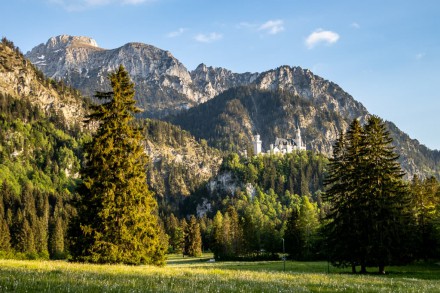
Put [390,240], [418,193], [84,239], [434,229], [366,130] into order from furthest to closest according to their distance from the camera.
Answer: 1. [418,193]
2. [434,229]
3. [366,130]
4. [390,240]
5. [84,239]

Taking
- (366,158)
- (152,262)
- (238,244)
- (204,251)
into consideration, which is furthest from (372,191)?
(204,251)

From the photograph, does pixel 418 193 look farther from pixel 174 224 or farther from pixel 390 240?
pixel 174 224

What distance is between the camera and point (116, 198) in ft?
111

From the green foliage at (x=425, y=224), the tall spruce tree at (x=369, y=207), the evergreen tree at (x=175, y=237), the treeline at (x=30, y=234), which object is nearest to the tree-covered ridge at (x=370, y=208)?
the tall spruce tree at (x=369, y=207)

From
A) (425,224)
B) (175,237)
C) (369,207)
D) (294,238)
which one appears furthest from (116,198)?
(175,237)

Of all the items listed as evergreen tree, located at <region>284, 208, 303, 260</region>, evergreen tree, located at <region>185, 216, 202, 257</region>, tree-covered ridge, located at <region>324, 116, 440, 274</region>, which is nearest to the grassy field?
tree-covered ridge, located at <region>324, 116, 440, 274</region>

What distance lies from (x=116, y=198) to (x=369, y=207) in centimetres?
2749

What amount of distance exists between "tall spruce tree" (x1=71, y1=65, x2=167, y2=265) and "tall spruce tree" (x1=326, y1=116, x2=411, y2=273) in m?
21.2

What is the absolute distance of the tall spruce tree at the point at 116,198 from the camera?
32.2 meters

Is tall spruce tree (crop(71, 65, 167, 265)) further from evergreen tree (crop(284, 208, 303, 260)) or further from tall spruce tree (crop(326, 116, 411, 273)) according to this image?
evergreen tree (crop(284, 208, 303, 260))

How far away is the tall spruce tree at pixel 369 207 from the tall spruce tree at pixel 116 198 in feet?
69.5

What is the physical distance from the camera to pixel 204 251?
18412 cm

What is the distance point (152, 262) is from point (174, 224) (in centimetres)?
16576

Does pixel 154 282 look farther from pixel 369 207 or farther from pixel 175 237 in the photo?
pixel 175 237
